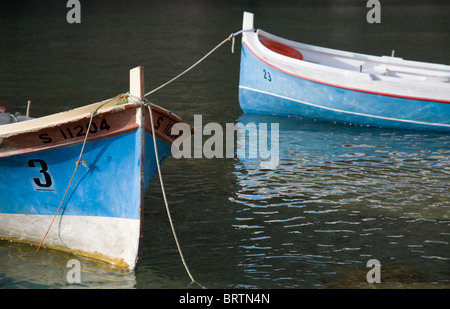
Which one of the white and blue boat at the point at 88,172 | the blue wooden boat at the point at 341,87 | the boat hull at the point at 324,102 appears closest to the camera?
the white and blue boat at the point at 88,172

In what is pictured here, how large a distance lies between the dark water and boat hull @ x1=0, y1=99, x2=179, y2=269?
0.95 feet

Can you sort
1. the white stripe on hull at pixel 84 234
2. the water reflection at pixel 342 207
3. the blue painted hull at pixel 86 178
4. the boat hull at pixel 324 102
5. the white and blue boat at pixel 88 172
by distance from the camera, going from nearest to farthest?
the white and blue boat at pixel 88 172 → the blue painted hull at pixel 86 178 → the white stripe on hull at pixel 84 234 → the water reflection at pixel 342 207 → the boat hull at pixel 324 102

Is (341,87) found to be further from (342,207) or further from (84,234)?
(84,234)

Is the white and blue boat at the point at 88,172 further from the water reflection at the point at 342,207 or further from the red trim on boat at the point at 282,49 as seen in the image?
the red trim on boat at the point at 282,49

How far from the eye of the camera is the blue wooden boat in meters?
11.9

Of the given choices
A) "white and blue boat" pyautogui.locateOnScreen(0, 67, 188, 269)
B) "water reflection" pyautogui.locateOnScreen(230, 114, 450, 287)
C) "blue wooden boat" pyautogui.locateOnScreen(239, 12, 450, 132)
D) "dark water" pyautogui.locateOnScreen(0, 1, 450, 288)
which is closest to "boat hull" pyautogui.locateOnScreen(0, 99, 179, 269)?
"white and blue boat" pyautogui.locateOnScreen(0, 67, 188, 269)

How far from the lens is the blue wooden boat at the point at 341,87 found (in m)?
11.9

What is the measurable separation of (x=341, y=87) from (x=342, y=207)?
411cm

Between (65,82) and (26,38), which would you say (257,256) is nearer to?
(65,82)

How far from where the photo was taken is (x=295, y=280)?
6699mm

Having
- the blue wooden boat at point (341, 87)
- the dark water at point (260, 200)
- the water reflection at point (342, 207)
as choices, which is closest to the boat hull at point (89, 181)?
the dark water at point (260, 200)

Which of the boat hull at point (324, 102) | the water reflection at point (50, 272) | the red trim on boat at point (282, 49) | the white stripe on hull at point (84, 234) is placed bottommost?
the water reflection at point (50, 272)

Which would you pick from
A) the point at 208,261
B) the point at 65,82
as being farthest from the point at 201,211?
the point at 65,82

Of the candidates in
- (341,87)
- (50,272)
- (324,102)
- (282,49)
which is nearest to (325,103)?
(324,102)
